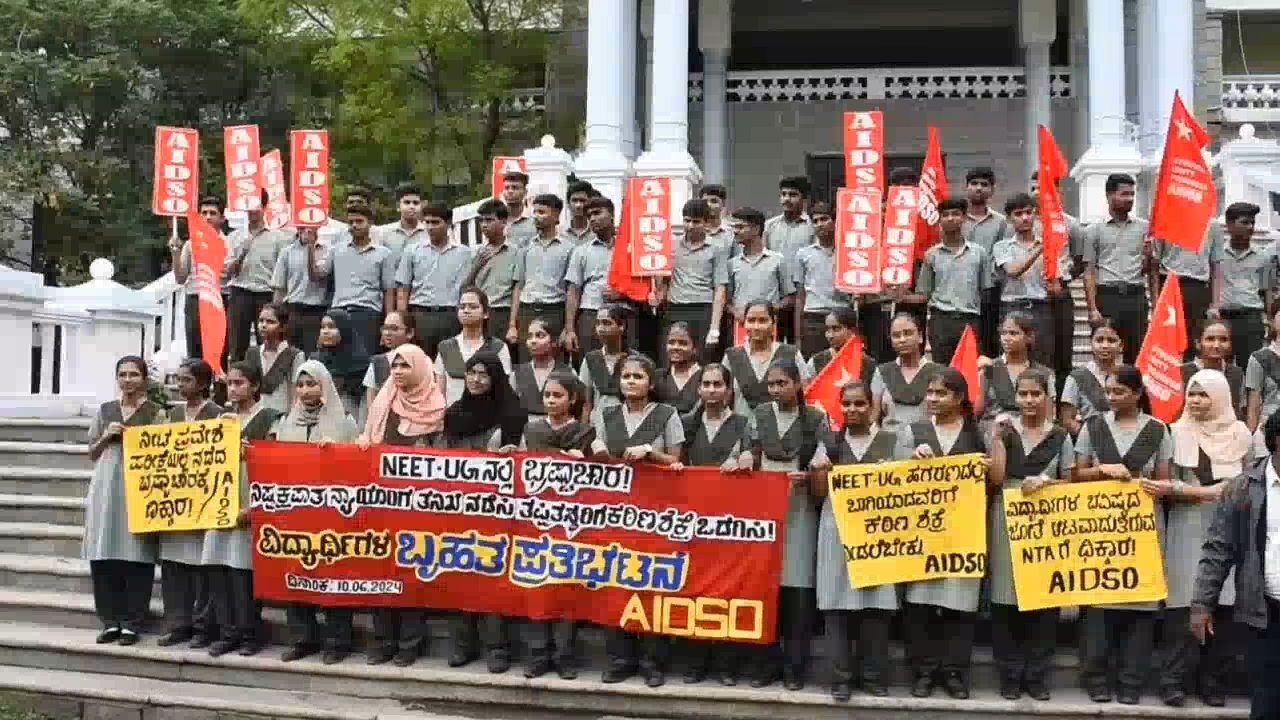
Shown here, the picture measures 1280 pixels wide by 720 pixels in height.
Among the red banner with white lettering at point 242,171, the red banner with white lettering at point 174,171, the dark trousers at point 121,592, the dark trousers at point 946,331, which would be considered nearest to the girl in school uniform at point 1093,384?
the dark trousers at point 946,331

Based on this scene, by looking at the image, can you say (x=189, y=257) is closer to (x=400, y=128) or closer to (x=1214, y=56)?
(x=400, y=128)

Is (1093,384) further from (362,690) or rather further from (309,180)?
(309,180)

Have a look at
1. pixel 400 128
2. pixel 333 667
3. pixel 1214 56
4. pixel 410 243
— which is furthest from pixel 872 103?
pixel 333 667

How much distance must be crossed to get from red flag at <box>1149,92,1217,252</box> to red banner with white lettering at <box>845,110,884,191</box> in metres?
2.18

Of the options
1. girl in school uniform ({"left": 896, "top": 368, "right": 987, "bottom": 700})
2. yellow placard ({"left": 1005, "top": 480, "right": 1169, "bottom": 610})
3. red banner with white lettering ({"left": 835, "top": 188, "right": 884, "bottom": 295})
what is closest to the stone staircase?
girl in school uniform ({"left": 896, "top": 368, "right": 987, "bottom": 700})

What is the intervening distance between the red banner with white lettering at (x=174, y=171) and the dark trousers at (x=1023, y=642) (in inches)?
274

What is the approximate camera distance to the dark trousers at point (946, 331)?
862 cm

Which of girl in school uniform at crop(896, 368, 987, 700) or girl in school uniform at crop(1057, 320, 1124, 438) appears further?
girl in school uniform at crop(1057, 320, 1124, 438)

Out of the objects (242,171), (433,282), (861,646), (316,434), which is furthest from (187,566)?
(861,646)

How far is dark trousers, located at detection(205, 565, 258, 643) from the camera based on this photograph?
23.3 feet

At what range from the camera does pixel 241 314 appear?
974cm

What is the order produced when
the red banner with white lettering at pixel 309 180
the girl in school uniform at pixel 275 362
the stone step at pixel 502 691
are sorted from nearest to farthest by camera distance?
1. the stone step at pixel 502 691
2. the girl in school uniform at pixel 275 362
3. the red banner with white lettering at pixel 309 180

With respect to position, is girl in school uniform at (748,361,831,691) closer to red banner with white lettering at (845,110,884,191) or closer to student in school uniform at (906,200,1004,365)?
student in school uniform at (906,200,1004,365)

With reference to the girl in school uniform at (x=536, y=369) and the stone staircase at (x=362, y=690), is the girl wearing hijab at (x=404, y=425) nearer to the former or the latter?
the stone staircase at (x=362, y=690)
